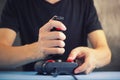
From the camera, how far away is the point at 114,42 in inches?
28.9

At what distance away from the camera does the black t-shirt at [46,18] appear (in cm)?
73

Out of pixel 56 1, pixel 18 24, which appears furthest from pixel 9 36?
pixel 56 1

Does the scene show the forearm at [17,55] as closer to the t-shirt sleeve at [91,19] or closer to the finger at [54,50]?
the finger at [54,50]

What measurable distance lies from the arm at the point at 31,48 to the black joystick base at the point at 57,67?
3 centimetres

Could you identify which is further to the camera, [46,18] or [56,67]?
[46,18]

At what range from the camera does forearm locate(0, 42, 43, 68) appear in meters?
0.58

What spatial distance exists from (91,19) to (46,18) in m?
0.14

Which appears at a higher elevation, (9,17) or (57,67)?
(9,17)

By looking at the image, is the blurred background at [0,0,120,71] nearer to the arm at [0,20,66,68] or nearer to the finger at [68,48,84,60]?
the arm at [0,20,66,68]

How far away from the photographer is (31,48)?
0.58 metres

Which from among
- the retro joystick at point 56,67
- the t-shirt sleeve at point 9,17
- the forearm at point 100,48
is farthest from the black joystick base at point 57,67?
the t-shirt sleeve at point 9,17

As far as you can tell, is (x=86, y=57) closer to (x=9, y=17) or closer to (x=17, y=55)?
(x=17, y=55)

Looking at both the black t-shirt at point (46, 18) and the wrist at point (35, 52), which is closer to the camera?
the wrist at point (35, 52)

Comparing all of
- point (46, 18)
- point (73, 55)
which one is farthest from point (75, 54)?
point (46, 18)
